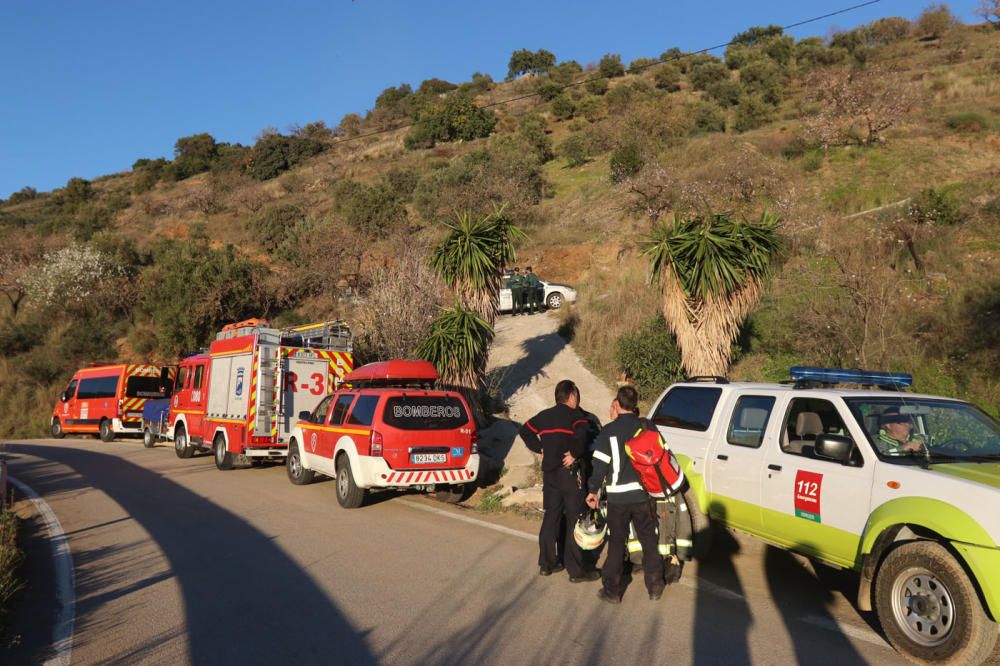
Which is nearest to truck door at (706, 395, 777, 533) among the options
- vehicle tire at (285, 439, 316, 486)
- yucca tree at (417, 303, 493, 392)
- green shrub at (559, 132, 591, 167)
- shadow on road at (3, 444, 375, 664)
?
shadow on road at (3, 444, 375, 664)

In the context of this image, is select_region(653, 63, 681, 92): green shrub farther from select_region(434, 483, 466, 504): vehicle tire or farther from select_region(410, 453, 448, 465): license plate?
select_region(410, 453, 448, 465): license plate

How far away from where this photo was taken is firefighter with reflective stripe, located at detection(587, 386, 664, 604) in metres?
6.11

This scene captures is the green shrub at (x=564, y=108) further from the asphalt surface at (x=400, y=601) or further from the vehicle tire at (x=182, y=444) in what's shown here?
the asphalt surface at (x=400, y=601)

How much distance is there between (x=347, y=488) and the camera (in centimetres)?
1069

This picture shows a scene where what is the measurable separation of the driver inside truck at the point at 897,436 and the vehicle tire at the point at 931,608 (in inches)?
35.8

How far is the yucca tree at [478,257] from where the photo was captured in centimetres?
1514

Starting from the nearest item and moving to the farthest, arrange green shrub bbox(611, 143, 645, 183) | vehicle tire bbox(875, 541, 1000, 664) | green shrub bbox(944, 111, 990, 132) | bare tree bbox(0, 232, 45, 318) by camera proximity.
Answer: vehicle tire bbox(875, 541, 1000, 664) → green shrub bbox(944, 111, 990, 132) → green shrub bbox(611, 143, 645, 183) → bare tree bbox(0, 232, 45, 318)

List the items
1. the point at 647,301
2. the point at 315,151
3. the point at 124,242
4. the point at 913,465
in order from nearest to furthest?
the point at 913,465
the point at 647,301
the point at 124,242
the point at 315,151

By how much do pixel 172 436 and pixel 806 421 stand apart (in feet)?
58.7

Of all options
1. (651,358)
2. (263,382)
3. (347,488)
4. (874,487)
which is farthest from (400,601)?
(651,358)

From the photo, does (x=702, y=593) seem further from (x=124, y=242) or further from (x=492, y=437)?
(x=124, y=242)

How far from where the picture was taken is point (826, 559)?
5.73 meters

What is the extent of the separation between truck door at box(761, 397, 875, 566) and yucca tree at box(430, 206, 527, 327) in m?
9.47

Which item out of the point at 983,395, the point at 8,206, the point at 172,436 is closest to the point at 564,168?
the point at 172,436
